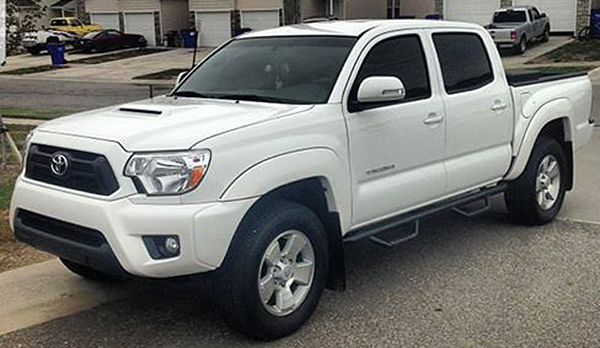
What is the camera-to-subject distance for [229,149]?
13.2 ft

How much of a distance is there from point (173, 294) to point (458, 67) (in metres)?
2.86

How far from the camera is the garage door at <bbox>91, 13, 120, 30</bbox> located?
158 feet

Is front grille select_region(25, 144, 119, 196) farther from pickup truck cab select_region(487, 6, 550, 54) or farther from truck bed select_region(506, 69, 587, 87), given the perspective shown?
pickup truck cab select_region(487, 6, 550, 54)

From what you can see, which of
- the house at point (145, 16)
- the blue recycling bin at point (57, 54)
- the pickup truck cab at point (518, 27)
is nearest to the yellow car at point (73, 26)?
the house at point (145, 16)

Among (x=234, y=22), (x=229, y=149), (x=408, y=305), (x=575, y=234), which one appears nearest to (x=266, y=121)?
(x=229, y=149)

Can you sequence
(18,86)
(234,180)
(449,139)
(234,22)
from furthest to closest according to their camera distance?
(234,22)
(18,86)
(449,139)
(234,180)

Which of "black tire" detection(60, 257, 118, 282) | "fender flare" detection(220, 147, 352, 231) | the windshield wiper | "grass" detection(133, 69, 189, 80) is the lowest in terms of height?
"grass" detection(133, 69, 189, 80)

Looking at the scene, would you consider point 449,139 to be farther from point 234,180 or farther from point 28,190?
point 28,190

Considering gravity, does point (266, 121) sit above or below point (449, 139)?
above

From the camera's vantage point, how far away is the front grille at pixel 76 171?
3.94 meters

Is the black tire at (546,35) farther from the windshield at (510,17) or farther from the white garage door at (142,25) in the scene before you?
the white garage door at (142,25)

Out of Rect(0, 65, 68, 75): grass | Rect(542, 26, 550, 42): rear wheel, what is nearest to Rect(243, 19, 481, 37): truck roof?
Rect(542, 26, 550, 42): rear wheel

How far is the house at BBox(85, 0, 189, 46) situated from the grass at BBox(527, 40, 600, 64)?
25.4 meters

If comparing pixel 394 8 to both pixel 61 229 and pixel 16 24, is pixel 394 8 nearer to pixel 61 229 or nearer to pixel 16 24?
pixel 16 24
